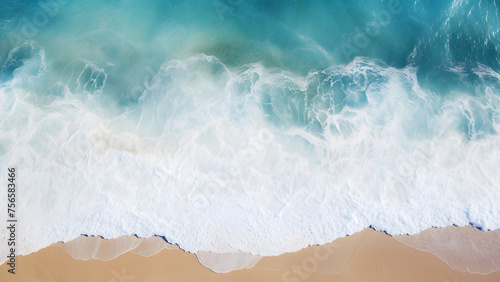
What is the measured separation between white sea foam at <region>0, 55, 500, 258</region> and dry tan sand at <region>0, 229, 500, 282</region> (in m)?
0.35

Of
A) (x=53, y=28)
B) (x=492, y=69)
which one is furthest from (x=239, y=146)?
(x=492, y=69)

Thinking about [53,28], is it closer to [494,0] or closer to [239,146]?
[239,146]

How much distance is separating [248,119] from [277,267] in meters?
4.04

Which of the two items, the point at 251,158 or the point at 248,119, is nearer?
the point at 251,158

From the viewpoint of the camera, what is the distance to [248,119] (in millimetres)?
8047

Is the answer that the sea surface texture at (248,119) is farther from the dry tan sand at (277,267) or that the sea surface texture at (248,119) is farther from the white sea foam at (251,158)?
the dry tan sand at (277,267)

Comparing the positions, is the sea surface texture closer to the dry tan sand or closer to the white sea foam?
the white sea foam

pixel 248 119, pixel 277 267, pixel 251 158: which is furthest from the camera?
pixel 248 119

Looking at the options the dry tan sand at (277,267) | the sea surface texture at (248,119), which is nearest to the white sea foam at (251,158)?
the sea surface texture at (248,119)

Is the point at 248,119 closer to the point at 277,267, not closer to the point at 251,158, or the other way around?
the point at 251,158

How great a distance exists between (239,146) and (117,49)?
550 centimetres

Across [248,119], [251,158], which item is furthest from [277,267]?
[248,119]

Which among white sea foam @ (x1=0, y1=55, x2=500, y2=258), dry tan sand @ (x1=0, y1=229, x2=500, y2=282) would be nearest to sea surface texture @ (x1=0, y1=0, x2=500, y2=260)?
white sea foam @ (x1=0, y1=55, x2=500, y2=258)

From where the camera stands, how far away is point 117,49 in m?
9.16
